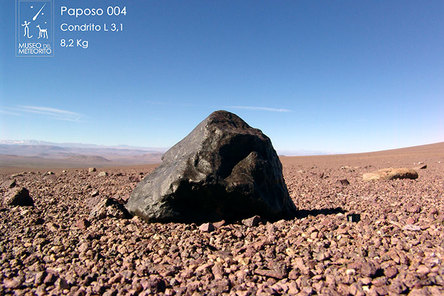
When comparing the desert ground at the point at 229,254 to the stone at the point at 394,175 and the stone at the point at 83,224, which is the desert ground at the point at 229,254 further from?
the stone at the point at 394,175

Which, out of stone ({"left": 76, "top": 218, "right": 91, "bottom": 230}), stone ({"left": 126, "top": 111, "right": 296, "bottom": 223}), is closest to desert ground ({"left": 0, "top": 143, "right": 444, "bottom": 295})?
stone ({"left": 76, "top": 218, "right": 91, "bottom": 230})

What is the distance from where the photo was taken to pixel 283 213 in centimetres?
594

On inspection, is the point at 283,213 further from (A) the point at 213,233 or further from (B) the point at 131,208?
(B) the point at 131,208

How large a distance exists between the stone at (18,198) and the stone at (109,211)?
7.95ft

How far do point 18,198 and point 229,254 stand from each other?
5788 millimetres

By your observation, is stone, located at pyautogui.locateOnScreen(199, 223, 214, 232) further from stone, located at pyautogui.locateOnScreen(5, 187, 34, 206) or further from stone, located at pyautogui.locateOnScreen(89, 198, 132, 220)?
stone, located at pyautogui.locateOnScreen(5, 187, 34, 206)

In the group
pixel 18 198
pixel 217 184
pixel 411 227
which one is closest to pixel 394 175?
pixel 411 227

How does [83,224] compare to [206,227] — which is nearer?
[206,227]

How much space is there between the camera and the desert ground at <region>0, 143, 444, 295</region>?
10.6ft

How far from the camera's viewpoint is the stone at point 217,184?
5.21 m

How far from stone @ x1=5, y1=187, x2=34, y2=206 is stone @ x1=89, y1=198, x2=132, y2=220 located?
7.95 ft

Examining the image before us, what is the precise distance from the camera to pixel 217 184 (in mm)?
5184

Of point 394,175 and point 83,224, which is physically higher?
point 394,175

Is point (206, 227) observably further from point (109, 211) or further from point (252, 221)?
point (109, 211)
